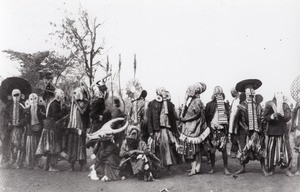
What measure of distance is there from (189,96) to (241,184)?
2.11 m

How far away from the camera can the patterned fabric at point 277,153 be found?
7535mm

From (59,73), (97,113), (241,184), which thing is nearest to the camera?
(241,184)

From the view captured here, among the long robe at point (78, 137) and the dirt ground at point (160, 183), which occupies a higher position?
the long robe at point (78, 137)

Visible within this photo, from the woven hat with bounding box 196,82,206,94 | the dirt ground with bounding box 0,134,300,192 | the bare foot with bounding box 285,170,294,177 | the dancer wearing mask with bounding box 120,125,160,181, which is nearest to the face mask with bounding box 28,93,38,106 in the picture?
the dirt ground with bounding box 0,134,300,192

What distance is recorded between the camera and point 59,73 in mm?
10281

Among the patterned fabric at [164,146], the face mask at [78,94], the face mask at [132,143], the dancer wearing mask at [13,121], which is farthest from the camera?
the dancer wearing mask at [13,121]

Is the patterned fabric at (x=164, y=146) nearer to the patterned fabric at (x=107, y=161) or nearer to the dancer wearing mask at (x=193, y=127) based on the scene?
the dancer wearing mask at (x=193, y=127)

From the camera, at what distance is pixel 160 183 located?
7.18 metres

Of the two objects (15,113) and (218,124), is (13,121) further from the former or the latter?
(218,124)

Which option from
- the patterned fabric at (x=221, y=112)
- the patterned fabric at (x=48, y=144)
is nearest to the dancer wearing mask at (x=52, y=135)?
the patterned fabric at (x=48, y=144)

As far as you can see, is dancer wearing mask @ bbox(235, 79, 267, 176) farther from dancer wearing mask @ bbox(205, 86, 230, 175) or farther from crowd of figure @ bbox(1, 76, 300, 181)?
dancer wearing mask @ bbox(205, 86, 230, 175)

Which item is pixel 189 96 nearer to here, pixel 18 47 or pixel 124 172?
pixel 124 172

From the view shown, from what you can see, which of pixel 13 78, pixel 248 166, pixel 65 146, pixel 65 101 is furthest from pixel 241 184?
pixel 13 78

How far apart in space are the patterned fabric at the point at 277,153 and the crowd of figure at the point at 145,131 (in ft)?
0.06
